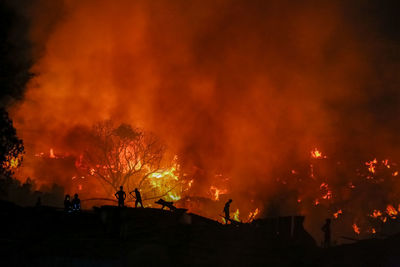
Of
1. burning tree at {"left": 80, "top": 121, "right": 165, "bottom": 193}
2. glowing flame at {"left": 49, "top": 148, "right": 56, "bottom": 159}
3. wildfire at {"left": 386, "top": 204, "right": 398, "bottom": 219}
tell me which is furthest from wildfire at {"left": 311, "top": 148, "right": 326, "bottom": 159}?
glowing flame at {"left": 49, "top": 148, "right": 56, "bottom": 159}

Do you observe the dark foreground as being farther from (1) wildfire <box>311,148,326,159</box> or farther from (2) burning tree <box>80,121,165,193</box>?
(1) wildfire <box>311,148,326,159</box>

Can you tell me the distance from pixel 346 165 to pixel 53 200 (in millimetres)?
37684

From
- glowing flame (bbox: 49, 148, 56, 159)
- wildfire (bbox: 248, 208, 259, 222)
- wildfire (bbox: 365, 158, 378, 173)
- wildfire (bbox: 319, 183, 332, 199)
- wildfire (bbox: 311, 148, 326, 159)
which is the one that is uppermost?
wildfire (bbox: 311, 148, 326, 159)

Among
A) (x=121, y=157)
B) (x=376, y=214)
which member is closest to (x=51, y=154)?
(x=121, y=157)

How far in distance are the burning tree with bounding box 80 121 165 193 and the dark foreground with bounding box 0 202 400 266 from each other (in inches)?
999

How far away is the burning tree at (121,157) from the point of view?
4628 centimetres

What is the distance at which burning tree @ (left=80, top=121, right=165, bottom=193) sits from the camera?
46281 mm

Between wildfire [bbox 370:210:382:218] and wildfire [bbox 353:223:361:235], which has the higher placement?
wildfire [bbox 370:210:382:218]

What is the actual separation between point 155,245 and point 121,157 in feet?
102

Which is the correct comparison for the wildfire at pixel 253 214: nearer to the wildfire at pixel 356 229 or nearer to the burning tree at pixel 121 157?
the wildfire at pixel 356 229

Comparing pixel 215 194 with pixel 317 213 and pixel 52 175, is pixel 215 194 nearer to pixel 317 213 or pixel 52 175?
pixel 317 213

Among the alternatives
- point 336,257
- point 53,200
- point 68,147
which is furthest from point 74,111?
point 336,257

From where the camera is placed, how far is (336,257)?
17891 millimetres

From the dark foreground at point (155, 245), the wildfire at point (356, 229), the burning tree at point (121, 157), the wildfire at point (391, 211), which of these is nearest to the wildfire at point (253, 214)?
the wildfire at point (356, 229)
